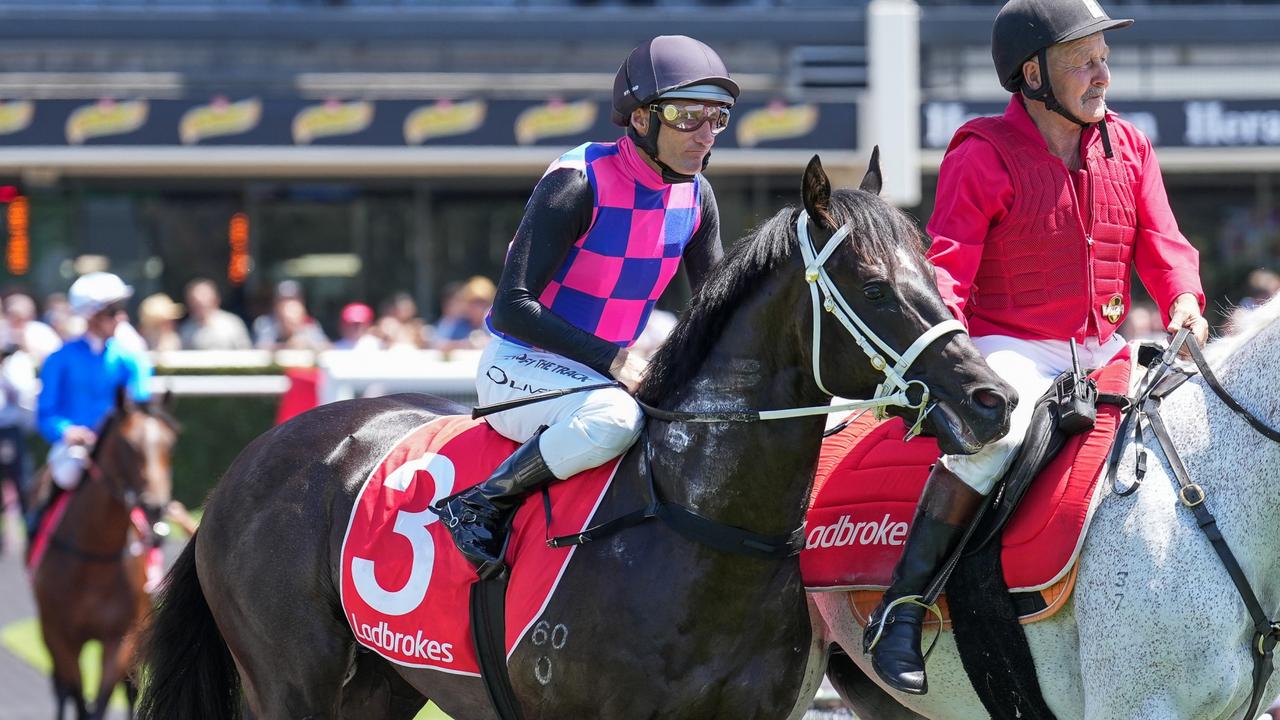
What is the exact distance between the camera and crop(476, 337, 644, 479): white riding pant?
3.79 m

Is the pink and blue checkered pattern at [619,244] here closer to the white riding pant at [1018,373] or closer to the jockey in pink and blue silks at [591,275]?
the jockey in pink and blue silks at [591,275]

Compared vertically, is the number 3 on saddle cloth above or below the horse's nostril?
below

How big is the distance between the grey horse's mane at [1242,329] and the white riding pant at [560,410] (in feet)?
4.59

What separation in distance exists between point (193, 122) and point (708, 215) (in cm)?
1359

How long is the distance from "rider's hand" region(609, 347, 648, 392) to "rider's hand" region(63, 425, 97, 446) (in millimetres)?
4599

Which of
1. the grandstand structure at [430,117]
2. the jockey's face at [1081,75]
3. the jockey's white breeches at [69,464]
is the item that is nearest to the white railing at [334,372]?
the jockey's white breeches at [69,464]

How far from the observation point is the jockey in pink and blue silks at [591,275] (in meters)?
3.85

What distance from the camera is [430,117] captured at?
667 inches

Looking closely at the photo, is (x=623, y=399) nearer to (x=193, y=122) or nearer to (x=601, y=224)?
(x=601, y=224)

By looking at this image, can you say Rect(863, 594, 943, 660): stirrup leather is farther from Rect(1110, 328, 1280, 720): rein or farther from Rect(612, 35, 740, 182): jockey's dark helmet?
Rect(612, 35, 740, 182): jockey's dark helmet

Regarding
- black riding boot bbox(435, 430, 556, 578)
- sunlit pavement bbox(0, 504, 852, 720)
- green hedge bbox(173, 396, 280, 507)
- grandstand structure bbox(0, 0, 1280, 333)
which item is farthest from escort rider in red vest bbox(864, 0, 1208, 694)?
grandstand structure bbox(0, 0, 1280, 333)

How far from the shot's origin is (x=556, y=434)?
381 centimetres

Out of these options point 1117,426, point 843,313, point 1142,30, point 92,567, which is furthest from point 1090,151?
point 1142,30

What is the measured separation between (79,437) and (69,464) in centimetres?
15
